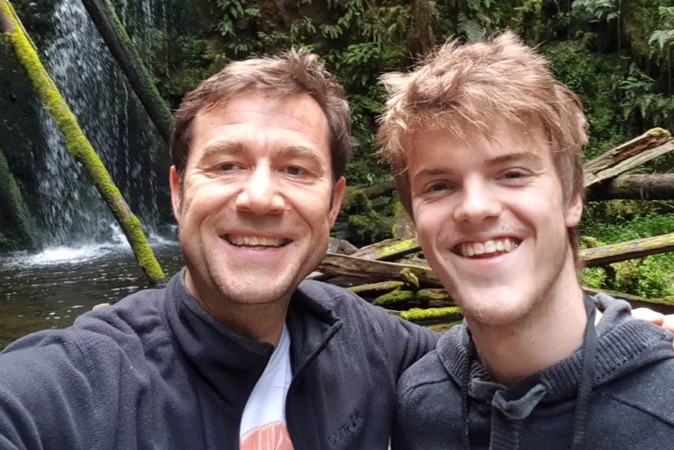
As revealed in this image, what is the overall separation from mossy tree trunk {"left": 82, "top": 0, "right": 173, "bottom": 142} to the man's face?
4.97 metres

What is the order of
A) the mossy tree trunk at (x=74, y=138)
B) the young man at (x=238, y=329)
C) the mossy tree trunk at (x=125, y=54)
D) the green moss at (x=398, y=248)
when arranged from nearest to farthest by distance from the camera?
the young man at (x=238, y=329), the mossy tree trunk at (x=74, y=138), the green moss at (x=398, y=248), the mossy tree trunk at (x=125, y=54)

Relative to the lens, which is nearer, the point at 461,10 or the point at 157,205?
the point at 461,10

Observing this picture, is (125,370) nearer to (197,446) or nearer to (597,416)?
(197,446)

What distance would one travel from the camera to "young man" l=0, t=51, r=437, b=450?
1497 mm

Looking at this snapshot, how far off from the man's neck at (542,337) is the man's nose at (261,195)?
72 cm

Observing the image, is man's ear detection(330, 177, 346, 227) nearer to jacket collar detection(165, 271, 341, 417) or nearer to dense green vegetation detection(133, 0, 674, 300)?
jacket collar detection(165, 271, 341, 417)

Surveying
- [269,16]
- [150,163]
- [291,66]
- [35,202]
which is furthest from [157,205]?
[291,66]

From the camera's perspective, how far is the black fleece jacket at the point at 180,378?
4.58ft

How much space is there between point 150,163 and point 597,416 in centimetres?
1460

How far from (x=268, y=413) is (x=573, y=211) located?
1.08 meters

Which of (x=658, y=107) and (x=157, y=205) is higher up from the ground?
(x=658, y=107)

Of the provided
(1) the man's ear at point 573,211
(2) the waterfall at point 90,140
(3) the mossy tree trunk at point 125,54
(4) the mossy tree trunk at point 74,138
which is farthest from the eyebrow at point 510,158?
(2) the waterfall at point 90,140

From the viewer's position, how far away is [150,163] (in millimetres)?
15016

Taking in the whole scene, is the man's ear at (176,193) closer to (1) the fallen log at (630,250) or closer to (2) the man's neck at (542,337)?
(2) the man's neck at (542,337)
